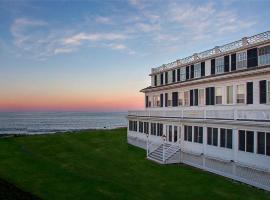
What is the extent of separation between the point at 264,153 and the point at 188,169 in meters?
8.42

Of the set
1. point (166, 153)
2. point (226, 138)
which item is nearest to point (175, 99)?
point (166, 153)

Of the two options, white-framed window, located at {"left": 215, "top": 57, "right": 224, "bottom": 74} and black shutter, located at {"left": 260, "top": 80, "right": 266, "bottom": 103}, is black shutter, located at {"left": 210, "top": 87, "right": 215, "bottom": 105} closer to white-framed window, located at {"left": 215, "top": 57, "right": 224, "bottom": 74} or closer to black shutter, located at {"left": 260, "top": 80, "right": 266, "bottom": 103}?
white-framed window, located at {"left": 215, "top": 57, "right": 224, "bottom": 74}

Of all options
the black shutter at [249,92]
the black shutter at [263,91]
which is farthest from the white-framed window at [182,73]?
the black shutter at [263,91]

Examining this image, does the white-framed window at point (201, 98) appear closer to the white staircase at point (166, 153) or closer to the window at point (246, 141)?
the white staircase at point (166, 153)

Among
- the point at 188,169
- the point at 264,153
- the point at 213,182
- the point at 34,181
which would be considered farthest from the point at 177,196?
the point at 34,181

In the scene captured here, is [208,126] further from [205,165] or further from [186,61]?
[186,61]

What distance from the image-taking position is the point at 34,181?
2438 cm

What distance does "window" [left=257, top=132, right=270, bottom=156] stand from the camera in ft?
70.9

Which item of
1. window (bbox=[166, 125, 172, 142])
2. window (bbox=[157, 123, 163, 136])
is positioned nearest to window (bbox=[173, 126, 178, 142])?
→ window (bbox=[166, 125, 172, 142])

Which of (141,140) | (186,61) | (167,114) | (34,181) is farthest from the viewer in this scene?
(141,140)

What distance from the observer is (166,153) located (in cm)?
3275

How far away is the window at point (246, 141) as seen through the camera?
2297 cm

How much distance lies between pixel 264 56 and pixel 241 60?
2.67 meters

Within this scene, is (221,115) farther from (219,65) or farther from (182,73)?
(182,73)
